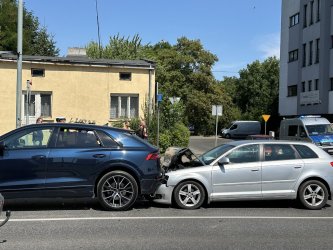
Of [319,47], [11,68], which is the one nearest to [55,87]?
[11,68]

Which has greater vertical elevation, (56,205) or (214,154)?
(214,154)

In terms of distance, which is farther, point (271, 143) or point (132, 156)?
point (271, 143)

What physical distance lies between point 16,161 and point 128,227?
254 centimetres

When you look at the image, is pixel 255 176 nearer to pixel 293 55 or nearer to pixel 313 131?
pixel 313 131

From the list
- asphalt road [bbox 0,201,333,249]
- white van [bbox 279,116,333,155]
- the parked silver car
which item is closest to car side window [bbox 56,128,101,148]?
asphalt road [bbox 0,201,333,249]

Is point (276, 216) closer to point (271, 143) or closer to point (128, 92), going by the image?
point (271, 143)

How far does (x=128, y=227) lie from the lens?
8109mm

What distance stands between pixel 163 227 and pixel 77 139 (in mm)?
2586

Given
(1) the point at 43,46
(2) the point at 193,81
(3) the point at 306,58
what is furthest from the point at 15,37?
(3) the point at 306,58

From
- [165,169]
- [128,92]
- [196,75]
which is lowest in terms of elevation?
[165,169]

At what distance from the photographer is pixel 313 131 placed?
79.4 ft

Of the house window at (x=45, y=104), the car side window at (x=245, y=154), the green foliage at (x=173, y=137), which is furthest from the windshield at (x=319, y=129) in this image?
the car side window at (x=245, y=154)

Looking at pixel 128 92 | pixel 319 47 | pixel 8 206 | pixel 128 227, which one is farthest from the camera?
pixel 319 47

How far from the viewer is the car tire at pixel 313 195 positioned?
10.2m
